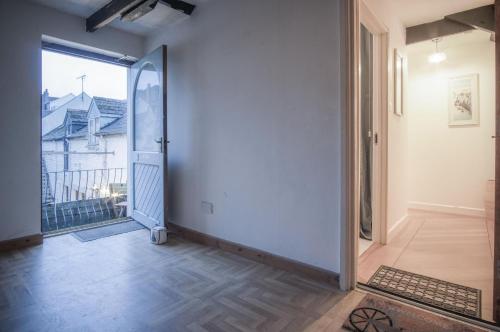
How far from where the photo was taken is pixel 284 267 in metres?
2.19

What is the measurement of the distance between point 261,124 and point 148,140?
1.58m

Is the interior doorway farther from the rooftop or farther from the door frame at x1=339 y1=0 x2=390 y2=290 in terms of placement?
the rooftop

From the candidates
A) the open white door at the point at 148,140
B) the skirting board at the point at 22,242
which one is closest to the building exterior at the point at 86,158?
the open white door at the point at 148,140

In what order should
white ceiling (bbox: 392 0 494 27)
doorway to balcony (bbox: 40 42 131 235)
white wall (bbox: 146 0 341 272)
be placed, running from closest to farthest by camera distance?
white wall (bbox: 146 0 341 272), white ceiling (bbox: 392 0 494 27), doorway to balcony (bbox: 40 42 131 235)

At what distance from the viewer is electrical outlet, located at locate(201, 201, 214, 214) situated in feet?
9.06

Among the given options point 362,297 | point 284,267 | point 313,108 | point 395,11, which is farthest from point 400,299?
point 395,11

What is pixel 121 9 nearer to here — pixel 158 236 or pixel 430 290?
pixel 158 236

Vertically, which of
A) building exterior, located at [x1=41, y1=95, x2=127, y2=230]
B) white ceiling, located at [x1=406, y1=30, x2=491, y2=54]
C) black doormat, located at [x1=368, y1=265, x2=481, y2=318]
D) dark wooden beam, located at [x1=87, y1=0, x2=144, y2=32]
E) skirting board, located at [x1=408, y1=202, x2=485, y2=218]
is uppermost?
white ceiling, located at [x1=406, y1=30, x2=491, y2=54]

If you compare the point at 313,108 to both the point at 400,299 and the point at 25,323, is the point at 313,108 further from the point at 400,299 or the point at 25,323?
the point at 25,323

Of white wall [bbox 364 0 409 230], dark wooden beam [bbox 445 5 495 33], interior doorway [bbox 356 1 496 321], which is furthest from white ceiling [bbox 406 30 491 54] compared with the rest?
white wall [bbox 364 0 409 230]

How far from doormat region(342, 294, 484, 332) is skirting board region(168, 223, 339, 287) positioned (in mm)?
318

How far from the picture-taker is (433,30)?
337 cm

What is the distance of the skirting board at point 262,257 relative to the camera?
198 centimetres

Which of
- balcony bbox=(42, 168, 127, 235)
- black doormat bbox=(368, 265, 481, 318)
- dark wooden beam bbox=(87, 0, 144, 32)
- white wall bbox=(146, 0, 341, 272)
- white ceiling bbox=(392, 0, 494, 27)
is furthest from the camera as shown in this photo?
balcony bbox=(42, 168, 127, 235)
